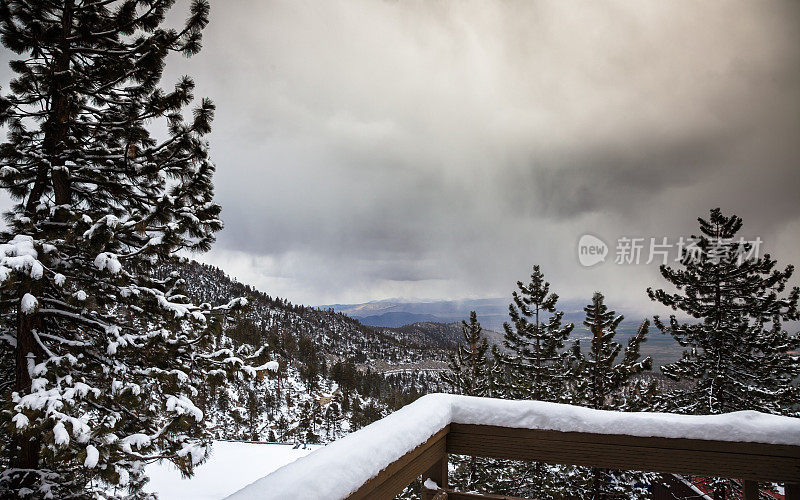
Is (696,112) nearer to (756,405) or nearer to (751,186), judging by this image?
(751,186)

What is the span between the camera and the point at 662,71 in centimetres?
2242

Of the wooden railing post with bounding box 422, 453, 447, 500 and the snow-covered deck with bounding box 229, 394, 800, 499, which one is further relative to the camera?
the wooden railing post with bounding box 422, 453, 447, 500

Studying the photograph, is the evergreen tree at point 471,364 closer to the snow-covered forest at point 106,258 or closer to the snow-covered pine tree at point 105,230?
the snow-covered forest at point 106,258

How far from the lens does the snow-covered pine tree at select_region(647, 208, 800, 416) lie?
10758 mm

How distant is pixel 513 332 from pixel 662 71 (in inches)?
764

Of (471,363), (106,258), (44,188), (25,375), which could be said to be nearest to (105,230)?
(106,258)

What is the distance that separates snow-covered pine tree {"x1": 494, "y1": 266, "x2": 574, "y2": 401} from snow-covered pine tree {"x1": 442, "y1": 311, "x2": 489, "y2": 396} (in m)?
1.11

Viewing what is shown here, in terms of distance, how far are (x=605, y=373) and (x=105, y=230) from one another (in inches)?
509

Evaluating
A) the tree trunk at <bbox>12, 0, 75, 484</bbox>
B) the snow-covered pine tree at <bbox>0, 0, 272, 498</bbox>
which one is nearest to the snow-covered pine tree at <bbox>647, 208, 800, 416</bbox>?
the snow-covered pine tree at <bbox>0, 0, 272, 498</bbox>

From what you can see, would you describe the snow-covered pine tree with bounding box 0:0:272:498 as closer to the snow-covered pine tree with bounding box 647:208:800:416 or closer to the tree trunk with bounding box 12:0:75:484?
the tree trunk with bounding box 12:0:75:484

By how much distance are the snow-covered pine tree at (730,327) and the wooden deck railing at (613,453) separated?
480 inches

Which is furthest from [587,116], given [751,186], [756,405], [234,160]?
[234,160]

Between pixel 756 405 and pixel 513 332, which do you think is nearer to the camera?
pixel 756 405

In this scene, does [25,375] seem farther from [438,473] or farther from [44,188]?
[438,473]
